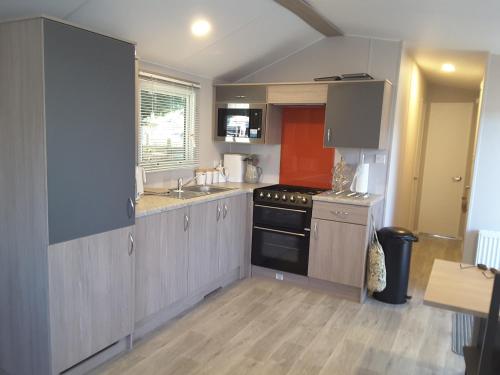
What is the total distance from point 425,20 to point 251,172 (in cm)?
233

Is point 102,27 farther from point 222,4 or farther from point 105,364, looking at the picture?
point 105,364

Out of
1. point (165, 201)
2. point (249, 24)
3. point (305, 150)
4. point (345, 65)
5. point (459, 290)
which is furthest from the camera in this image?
point (305, 150)

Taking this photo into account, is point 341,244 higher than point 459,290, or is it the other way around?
point 459,290

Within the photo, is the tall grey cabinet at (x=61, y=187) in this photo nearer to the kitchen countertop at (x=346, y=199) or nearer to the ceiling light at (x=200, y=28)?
the ceiling light at (x=200, y=28)

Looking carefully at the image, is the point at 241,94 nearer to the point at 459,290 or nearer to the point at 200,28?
the point at 200,28

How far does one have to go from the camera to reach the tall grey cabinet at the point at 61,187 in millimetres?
2068

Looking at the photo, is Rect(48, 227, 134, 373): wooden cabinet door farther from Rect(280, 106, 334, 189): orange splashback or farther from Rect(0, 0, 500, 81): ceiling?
Rect(280, 106, 334, 189): orange splashback

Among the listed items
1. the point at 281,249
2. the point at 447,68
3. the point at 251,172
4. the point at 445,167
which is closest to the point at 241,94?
the point at 251,172

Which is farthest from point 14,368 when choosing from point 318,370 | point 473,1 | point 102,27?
point 473,1

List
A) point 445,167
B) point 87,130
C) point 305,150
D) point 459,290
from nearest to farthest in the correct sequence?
point 459,290
point 87,130
point 305,150
point 445,167

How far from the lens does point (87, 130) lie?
2.26 metres

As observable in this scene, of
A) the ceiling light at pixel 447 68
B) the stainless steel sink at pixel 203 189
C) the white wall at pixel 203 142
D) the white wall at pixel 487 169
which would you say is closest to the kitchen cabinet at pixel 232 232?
the stainless steel sink at pixel 203 189

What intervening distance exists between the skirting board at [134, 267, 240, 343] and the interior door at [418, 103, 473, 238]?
397 centimetres

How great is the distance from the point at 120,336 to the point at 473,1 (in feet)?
10.8
